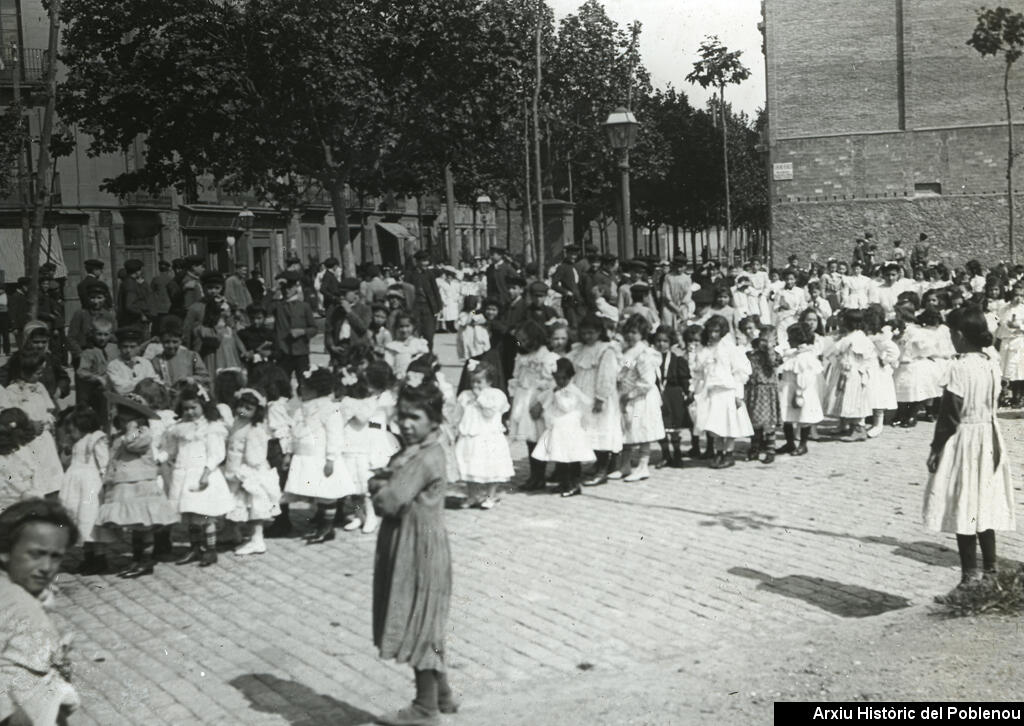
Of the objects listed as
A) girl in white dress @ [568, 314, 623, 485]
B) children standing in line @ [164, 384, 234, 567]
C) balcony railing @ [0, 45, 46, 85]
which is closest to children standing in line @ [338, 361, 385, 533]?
children standing in line @ [164, 384, 234, 567]

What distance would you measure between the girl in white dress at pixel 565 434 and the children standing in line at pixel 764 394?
2.10 meters

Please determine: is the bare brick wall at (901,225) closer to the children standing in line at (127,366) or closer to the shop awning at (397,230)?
the shop awning at (397,230)

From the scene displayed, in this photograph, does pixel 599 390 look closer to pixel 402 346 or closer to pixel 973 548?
pixel 402 346

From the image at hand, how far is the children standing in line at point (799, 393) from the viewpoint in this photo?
1225 cm

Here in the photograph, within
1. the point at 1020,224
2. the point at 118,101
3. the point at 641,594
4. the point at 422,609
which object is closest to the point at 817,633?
the point at 641,594

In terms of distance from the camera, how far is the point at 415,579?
529 cm

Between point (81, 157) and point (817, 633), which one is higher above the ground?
point (81, 157)

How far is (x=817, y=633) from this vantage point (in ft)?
21.6

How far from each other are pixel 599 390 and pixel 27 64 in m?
34.1

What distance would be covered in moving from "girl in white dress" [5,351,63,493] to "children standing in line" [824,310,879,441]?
8.24 metres

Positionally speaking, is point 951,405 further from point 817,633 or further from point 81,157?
point 81,157

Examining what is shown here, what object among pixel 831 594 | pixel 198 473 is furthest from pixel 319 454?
pixel 831 594

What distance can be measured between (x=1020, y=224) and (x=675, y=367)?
97.4 feet

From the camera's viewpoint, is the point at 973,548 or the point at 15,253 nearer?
the point at 973,548
